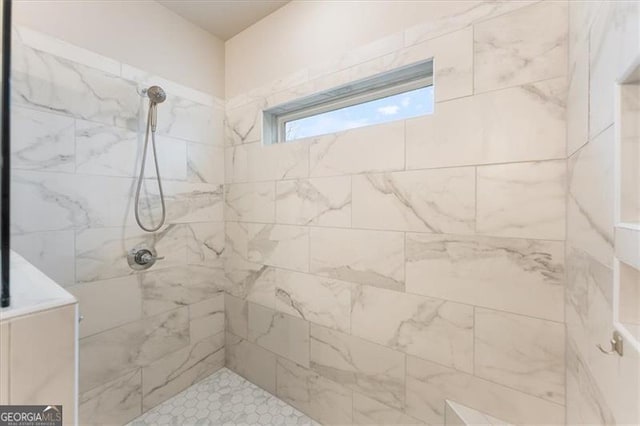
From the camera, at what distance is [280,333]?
1734mm

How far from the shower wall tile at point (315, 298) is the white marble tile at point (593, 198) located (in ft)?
3.11

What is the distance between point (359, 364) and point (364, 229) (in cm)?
71

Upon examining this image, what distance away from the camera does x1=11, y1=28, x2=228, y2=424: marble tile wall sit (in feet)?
4.20

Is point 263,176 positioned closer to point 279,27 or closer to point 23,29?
point 279,27

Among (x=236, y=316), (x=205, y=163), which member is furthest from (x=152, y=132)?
(x=236, y=316)

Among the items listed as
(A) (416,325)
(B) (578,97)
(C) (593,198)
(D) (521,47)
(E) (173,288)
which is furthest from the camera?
(E) (173,288)

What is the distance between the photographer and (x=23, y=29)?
1242mm

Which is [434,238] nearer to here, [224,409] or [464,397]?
[464,397]

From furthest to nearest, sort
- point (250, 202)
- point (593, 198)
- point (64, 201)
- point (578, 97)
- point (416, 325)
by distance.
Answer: point (250, 202)
point (64, 201)
point (416, 325)
point (578, 97)
point (593, 198)

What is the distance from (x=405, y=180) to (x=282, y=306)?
108 centimetres

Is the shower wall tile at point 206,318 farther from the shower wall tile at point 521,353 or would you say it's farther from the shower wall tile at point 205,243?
the shower wall tile at point 521,353

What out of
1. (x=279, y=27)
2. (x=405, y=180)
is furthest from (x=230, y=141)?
(x=405, y=180)

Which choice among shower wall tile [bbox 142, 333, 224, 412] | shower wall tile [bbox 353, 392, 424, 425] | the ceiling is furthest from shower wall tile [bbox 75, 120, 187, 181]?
shower wall tile [bbox 353, 392, 424, 425]

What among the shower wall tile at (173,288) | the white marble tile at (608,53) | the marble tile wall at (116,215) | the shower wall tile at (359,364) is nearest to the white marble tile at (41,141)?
the marble tile wall at (116,215)
